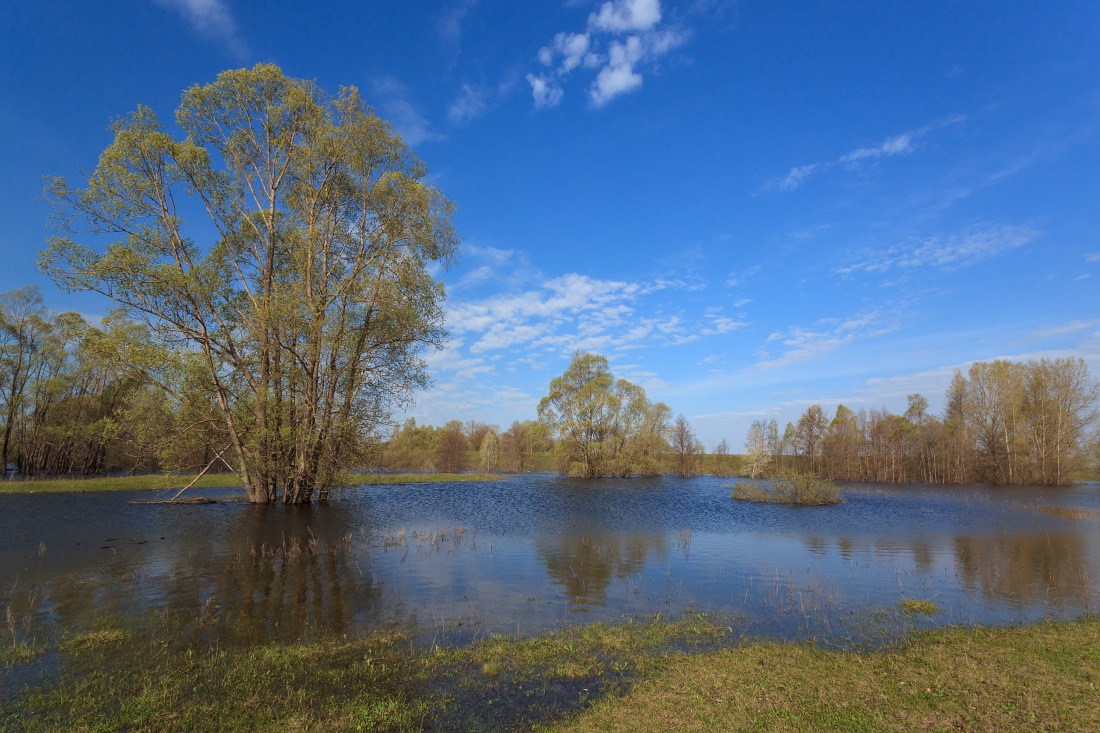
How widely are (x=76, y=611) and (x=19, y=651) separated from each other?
8.91ft

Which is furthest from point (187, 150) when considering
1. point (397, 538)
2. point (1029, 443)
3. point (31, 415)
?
point (1029, 443)

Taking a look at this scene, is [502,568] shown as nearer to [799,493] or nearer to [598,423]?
[799,493]

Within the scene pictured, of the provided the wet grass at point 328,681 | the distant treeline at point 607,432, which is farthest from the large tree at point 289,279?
the wet grass at point 328,681

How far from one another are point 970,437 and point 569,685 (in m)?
83.4

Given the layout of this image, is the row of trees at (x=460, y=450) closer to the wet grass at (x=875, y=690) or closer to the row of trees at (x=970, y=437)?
the row of trees at (x=970, y=437)

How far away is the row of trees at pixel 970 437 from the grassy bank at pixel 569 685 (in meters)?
49.8

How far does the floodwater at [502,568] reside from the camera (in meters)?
9.79

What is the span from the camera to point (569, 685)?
6.65 meters

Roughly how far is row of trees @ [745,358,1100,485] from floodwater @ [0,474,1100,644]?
35750 millimetres

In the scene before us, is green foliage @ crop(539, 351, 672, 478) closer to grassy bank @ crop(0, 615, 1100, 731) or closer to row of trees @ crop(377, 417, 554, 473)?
row of trees @ crop(377, 417, 554, 473)

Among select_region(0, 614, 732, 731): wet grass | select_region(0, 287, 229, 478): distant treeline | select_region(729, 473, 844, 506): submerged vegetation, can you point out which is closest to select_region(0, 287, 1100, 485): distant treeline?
select_region(0, 287, 229, 478): distant treeline

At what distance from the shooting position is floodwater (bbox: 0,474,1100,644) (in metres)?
9.79

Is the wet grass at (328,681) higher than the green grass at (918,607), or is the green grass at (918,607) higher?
the wet grass at (328,681)

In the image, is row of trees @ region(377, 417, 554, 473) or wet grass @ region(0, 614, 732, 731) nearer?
wet grass @ region(0, 614, 732, 731)
